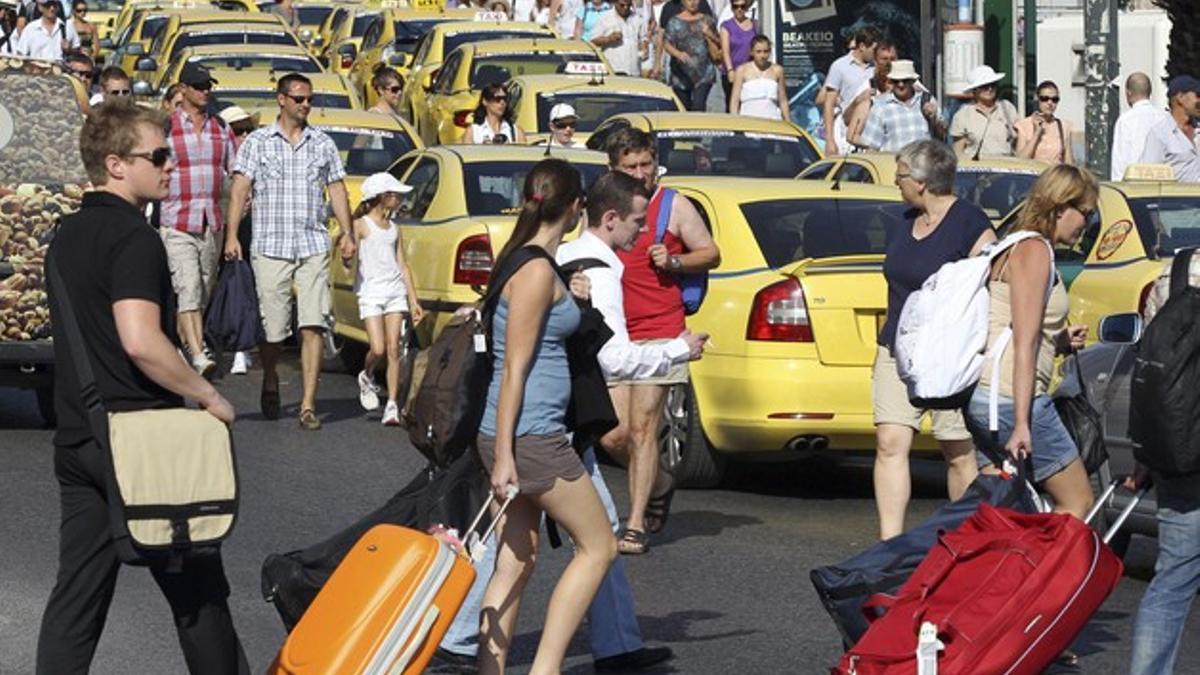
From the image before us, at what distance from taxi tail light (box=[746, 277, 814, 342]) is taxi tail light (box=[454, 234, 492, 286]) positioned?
315cm

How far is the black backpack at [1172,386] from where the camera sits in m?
7.95

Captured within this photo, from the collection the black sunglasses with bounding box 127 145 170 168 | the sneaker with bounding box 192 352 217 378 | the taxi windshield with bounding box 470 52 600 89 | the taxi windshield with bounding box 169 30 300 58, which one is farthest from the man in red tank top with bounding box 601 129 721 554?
the taxi windshield with bounding box 169 30 300 58

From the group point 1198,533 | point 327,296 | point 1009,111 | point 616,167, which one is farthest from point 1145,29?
point 1198,533

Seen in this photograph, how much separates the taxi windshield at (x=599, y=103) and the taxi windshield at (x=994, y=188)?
7798 mm

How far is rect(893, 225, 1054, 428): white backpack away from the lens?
Result: 894 cm

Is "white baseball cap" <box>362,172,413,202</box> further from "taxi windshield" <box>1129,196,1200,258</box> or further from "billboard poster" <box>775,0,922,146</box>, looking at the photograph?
"billboard poster" <box>775,0,922,146</box>

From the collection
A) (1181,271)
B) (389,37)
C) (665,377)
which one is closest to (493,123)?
(665,377)

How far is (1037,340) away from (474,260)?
7277 mm

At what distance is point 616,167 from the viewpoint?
36.9 ft

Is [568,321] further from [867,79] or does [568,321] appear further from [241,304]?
[867,79]

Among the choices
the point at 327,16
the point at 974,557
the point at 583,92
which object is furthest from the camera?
the point at 327,16

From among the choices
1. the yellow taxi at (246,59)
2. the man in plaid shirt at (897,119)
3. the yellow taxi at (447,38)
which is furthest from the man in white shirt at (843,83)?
the yellow taxi at (246,59)

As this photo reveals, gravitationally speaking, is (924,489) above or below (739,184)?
below

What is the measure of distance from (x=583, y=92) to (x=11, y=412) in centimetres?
931
